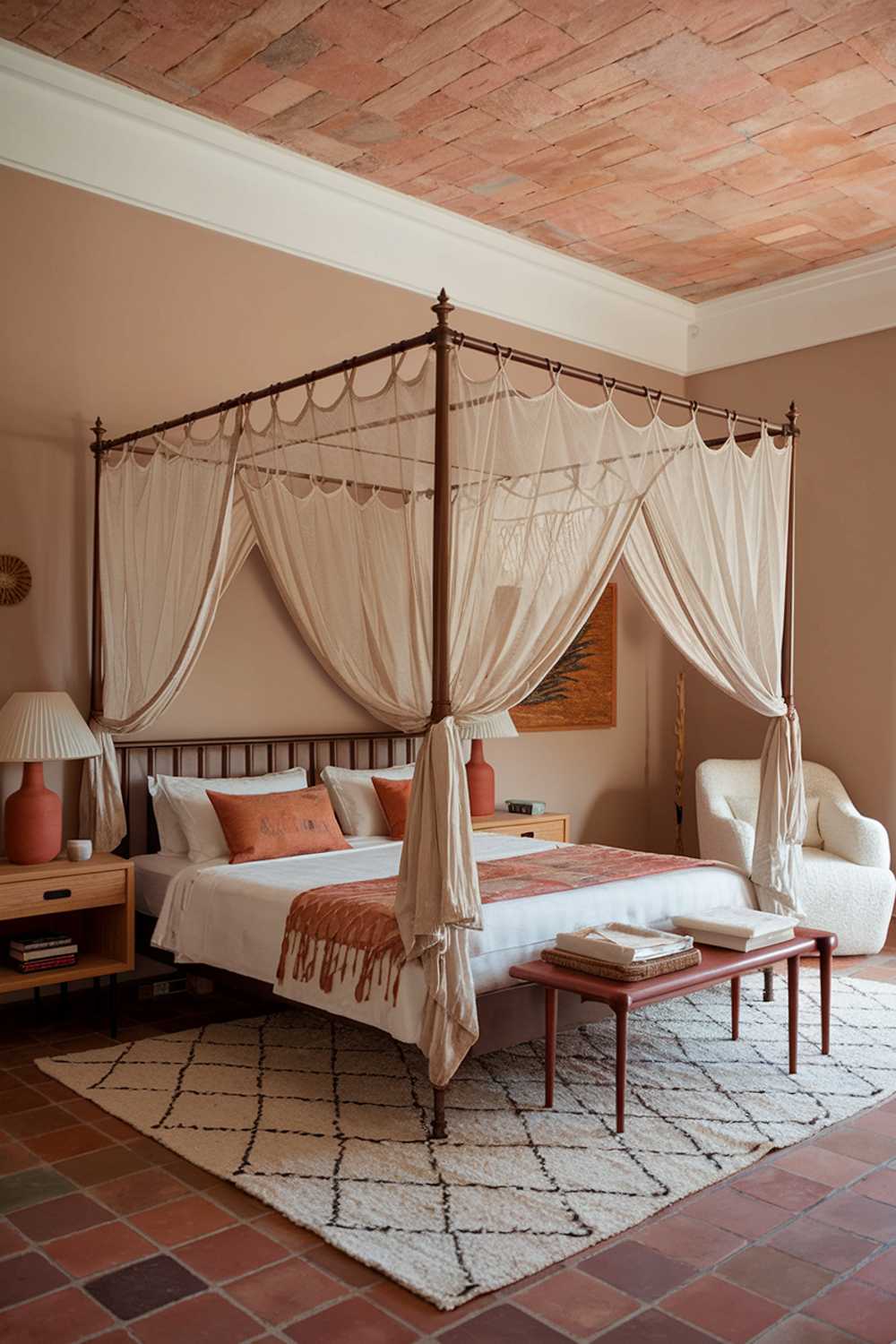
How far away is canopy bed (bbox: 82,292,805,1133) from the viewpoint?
3.64 meters

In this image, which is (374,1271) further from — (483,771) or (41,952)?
(483,771)

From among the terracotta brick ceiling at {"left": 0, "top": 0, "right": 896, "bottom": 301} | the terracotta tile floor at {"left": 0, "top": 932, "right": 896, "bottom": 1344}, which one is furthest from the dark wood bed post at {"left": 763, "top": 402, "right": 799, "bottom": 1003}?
the terracotta tile floor at {"left": 0, "top": 932, "right": 896, "bottom": 1344}

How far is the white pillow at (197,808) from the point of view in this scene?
488 cm

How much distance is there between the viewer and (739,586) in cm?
481

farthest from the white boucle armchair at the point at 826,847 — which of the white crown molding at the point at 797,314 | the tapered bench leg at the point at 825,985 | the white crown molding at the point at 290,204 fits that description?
the white crown molding at the point at 290,204

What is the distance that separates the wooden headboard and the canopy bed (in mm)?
100

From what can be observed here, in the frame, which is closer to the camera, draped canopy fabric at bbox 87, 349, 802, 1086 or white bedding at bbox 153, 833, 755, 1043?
draped canopy fabric at bbox 87, 349, 802, 1086

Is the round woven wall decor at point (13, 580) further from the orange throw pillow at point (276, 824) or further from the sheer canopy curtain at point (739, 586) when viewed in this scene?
the sheer canopy curtain at point (739, 586)

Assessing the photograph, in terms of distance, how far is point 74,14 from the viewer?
4336 mm

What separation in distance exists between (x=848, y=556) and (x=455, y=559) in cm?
399

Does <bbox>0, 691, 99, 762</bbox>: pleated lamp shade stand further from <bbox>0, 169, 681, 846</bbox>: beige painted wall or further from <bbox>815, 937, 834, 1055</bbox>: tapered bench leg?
<bbox>815, 937, 834, 1055</bbox>: tapered bench leg

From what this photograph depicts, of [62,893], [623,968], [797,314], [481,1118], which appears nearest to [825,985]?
[623,968]

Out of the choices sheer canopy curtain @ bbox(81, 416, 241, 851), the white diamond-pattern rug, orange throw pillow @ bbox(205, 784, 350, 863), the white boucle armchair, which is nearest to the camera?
the white diamond-pattern rug

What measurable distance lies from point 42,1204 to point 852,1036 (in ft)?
9.96
